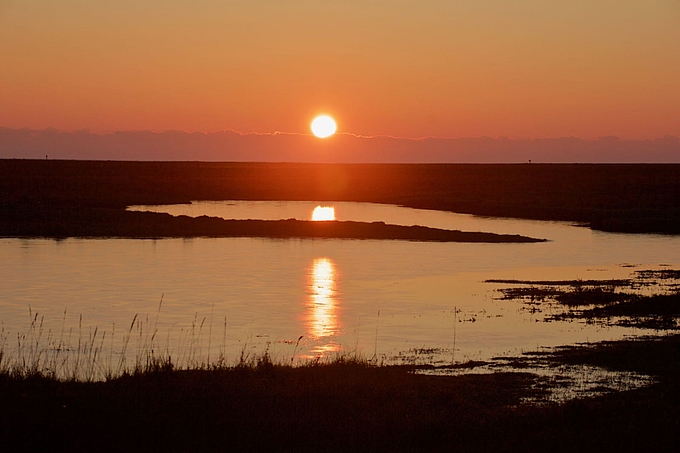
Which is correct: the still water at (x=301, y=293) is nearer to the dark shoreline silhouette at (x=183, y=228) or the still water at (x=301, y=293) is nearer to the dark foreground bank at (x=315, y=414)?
the dark shoreline silhouette at (x=183, y=228)

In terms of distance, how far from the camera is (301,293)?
97.7 ft

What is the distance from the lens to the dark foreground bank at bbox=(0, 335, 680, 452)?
11164 mm

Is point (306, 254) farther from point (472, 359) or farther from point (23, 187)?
point (23, 187)

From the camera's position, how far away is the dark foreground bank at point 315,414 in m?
11.2

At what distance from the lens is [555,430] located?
11.7 m

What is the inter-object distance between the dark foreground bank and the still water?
3813 millimetres

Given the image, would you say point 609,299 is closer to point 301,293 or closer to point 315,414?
point 301,293

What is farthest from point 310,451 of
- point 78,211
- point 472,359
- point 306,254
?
point 78,211

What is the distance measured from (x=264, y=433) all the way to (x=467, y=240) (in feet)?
126

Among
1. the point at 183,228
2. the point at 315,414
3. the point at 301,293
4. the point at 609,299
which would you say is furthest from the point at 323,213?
the point at 315,414

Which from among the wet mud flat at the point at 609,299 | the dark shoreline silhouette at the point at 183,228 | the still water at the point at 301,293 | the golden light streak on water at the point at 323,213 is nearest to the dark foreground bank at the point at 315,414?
the still water at the point at 301,293

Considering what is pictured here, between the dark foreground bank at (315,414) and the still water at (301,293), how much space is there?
3.81 metres

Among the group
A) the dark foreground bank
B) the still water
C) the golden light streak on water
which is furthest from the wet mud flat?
the golden light streak on water

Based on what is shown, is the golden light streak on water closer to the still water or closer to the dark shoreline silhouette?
the dark shoreline silhouette
